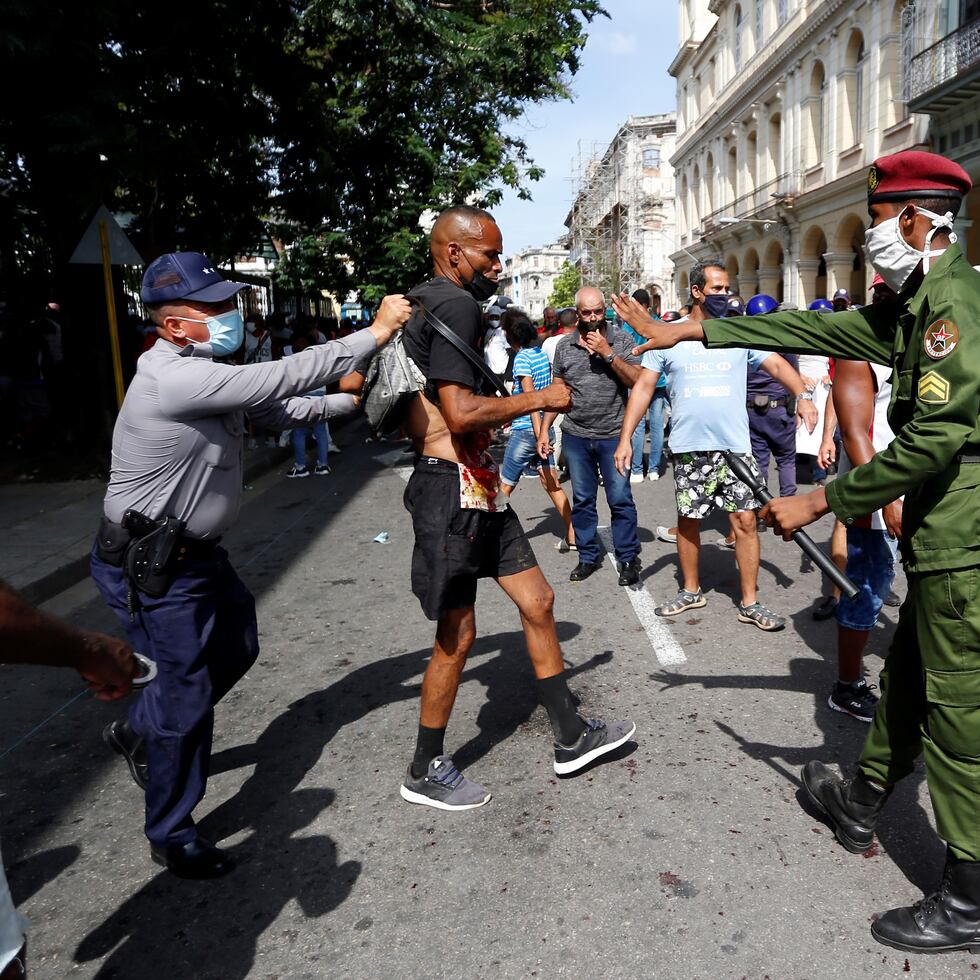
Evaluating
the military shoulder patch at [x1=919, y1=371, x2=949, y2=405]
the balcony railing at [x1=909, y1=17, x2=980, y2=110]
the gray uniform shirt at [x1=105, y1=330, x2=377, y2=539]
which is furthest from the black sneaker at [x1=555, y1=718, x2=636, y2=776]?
the balcony railing at [x1=909, y1=17, x2=980, y2=110]

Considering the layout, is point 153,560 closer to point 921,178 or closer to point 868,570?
point 921,178

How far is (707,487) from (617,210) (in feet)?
207

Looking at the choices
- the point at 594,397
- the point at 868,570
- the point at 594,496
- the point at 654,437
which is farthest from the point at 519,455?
the point at 868,570

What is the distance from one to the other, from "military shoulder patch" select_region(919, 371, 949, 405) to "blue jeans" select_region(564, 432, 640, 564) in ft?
12.4

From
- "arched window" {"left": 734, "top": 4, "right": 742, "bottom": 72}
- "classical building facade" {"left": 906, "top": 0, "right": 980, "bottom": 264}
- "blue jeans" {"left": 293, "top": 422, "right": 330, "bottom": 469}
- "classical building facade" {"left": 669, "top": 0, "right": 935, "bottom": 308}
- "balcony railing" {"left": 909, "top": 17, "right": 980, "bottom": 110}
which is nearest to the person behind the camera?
"blue jeans" {"left": 293, "top": 422, "right": 330, "bottom": 469}

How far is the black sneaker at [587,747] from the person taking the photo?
335 centimetres

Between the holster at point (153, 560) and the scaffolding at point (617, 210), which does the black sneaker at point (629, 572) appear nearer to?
the holster at point (153, 560)

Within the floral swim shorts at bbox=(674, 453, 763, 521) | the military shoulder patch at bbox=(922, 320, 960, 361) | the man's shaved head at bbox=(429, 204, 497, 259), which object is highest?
the man's shaved head at bbox=(429, 204, 497, 259)

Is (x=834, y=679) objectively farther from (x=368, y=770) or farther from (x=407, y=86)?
(x=407, y=86)

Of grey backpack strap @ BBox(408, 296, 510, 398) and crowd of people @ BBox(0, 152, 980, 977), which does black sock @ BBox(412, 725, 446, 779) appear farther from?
grey backpack strap @ BBox(408, 296, 510, 398)

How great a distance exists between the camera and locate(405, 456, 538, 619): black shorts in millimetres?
3123

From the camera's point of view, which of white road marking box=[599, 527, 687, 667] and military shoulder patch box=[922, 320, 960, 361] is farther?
white road marking box=[599, 527, 687, 667]

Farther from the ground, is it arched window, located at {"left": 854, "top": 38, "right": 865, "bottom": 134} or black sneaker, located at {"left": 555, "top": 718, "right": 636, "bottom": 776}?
arched window, located at {"left": 854, "top": 38, "right": 865, "bottom": 134}

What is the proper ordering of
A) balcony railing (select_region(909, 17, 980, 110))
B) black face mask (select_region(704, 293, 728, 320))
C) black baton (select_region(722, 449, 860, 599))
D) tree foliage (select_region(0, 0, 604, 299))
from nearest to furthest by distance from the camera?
black baton (select_region(722, 449, 860, 599)), black face mask (select_region(704, 293, 728, 320)), tree foliage (select_region(0, 0, 604, 299)), balcony railing (select_region(909, 17, 980, 110))
